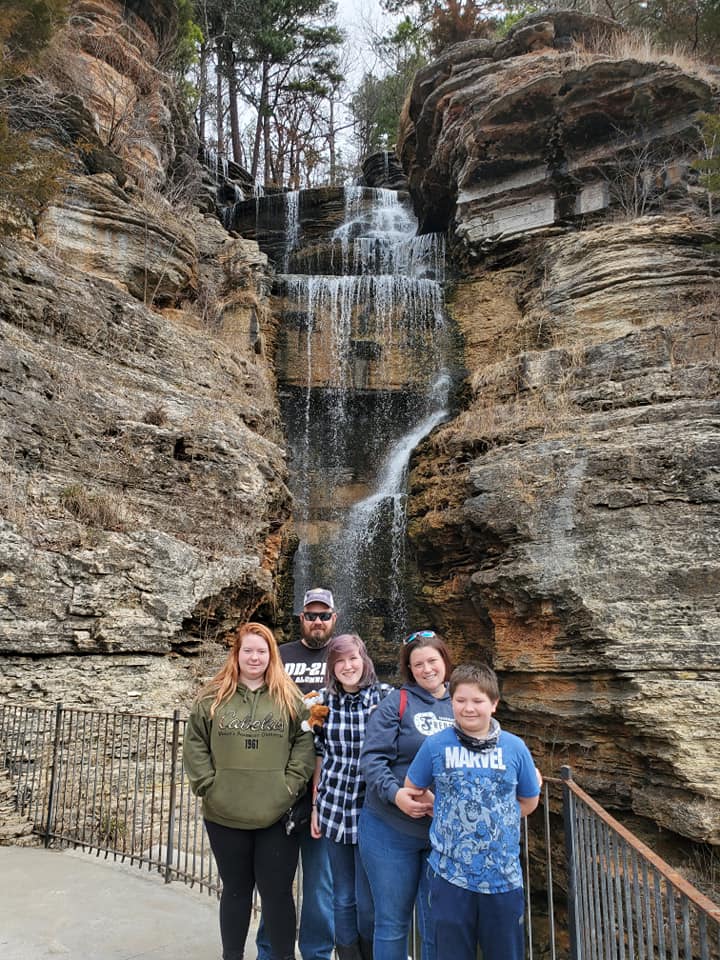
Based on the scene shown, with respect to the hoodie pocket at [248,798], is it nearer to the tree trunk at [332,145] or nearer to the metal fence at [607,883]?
the metal fence at [607,883]

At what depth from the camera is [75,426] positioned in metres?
9.54

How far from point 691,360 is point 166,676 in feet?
30.4

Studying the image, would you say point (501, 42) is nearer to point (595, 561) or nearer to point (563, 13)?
point (563, 13)

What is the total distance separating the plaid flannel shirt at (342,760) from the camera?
10.9 ft

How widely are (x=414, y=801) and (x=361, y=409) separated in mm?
14348

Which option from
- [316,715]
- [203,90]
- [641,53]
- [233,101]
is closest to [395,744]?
[316,715]

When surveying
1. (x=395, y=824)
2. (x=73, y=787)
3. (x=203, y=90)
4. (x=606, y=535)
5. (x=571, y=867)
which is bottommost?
(x=73, y=787)

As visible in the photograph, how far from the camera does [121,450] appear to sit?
9898 mm

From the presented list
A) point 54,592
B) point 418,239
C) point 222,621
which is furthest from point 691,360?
point 418,239

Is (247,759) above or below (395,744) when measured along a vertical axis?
below

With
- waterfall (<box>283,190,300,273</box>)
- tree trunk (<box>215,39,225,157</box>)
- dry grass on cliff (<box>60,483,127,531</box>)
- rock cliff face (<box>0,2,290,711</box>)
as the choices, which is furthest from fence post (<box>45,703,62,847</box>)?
tree trunk (<box>215,39,225,157</box>)

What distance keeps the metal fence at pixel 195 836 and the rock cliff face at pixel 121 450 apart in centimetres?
79

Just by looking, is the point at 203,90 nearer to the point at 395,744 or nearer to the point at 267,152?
the point at 267,152

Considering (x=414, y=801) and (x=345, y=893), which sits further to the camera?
(x=345, y=893)
